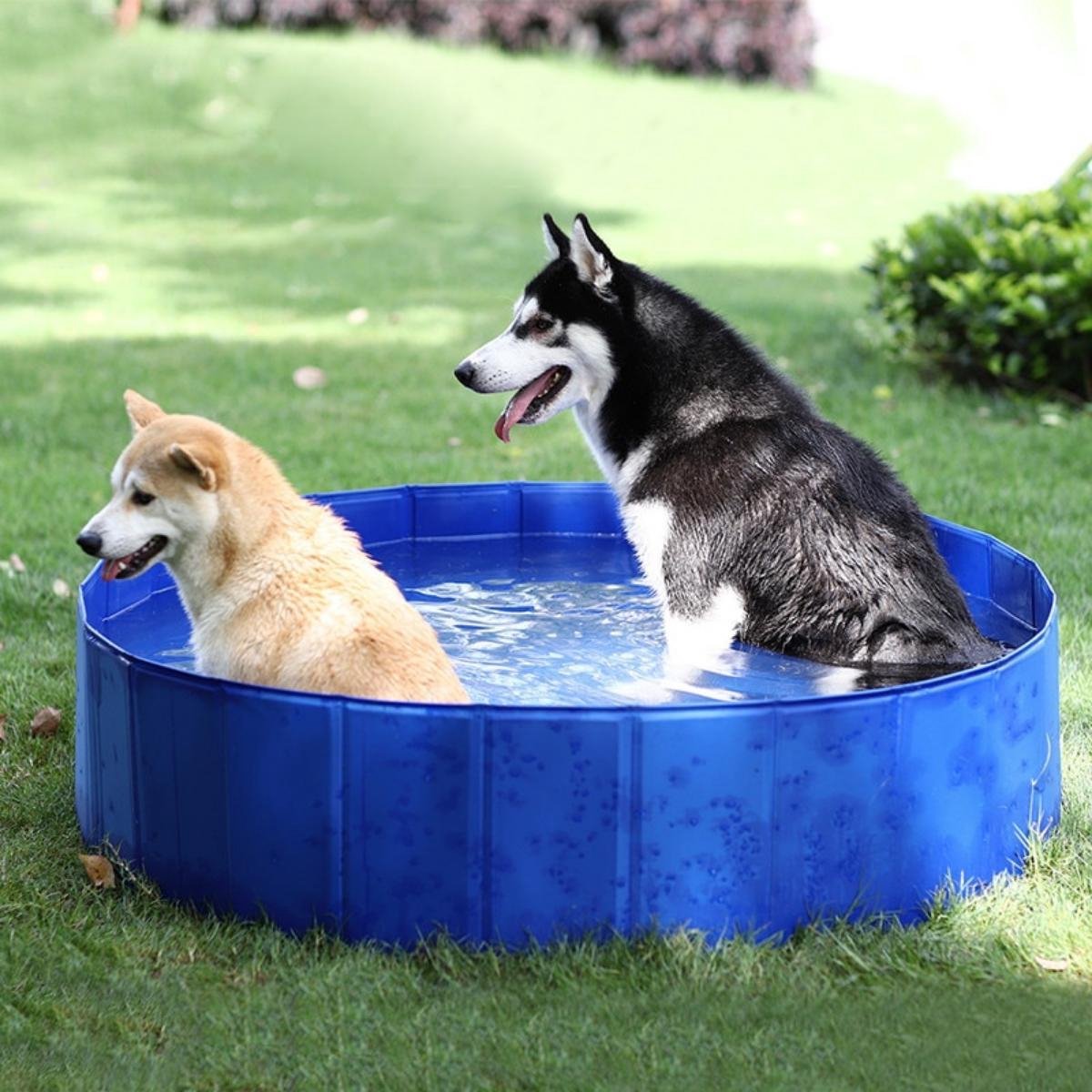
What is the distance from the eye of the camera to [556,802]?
407 centimetres

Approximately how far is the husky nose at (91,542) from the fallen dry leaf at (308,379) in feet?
19.6

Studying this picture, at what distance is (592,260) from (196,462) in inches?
76.0

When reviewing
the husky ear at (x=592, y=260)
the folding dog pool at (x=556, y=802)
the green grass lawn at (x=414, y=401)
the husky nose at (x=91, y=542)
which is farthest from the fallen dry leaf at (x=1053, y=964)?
the husky ear at (x=592, y=260)

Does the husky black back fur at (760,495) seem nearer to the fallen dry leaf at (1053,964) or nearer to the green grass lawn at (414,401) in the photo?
the green grass lawn at (414,401)

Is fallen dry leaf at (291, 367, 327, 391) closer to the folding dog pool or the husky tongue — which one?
the husky tongue

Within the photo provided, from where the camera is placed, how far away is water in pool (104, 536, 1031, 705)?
18.4ft

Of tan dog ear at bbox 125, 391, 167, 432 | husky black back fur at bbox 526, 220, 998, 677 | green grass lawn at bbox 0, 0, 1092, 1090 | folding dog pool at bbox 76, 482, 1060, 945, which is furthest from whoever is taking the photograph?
husky black back fur at bbox 526, 220, 998, 677

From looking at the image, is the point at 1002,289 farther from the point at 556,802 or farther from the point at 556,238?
the point at 556,802

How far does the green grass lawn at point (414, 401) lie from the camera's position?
389 cm

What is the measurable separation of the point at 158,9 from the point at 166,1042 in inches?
726

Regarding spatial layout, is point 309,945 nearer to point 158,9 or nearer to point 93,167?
point 93,167

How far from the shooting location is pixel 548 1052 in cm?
379

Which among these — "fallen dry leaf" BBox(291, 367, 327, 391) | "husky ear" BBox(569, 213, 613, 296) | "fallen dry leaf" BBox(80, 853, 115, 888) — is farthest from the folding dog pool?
"fallen dry leaf" BBox(291, 367, 327, 391)

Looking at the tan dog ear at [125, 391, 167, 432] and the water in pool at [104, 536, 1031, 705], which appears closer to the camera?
the tan dog ear at [125, 391, 167, 432]
